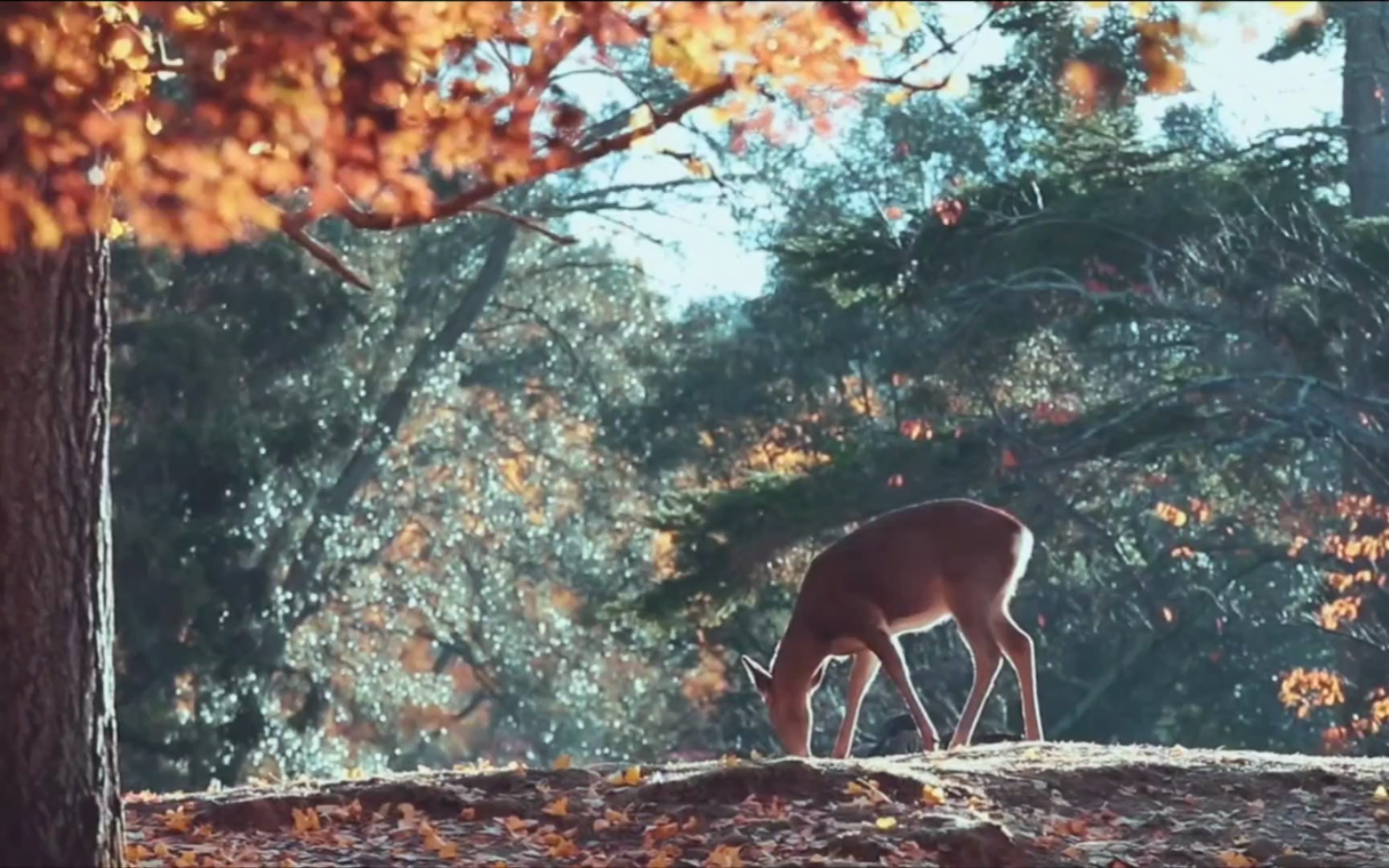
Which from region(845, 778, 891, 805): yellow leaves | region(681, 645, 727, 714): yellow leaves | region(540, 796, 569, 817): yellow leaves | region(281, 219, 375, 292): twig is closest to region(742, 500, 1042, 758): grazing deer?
region(845, 778, 891, 805): yellow leaves

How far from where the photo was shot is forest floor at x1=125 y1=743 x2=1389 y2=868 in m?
7.88

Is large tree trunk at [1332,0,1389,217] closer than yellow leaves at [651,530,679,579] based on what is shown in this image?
Yes

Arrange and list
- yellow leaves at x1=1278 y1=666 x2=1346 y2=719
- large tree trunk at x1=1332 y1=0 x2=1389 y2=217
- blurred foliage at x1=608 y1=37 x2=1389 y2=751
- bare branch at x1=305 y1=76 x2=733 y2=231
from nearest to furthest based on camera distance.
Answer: bare branch at x1=305 y1=76 x2=733 y2=231 → blurred foliage at x1=608 y1=37 x2=1389 y2=751 → yellow leaves at x1=1278 y1=666 x2=1346 y2=719 → large tree trunk at x1=1332 y1=0 x2=1389 y2=217

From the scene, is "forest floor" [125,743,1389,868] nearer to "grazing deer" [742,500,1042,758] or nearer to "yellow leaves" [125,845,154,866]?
"yellow leaves" [125,845,154,866]

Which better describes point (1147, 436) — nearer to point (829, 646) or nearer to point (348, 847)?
point (829, 646)

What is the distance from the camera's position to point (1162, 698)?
2877cm

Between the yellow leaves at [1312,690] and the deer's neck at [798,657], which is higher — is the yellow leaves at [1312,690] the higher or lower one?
the higher one

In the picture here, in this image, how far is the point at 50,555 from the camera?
22.3 feet

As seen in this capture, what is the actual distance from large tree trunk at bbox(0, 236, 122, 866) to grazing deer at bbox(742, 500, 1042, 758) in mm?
6961

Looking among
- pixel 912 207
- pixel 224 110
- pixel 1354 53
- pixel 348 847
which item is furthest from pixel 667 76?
pixel 224 110

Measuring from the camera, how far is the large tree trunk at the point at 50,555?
6781 millimetres

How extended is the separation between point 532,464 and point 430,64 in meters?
30.9

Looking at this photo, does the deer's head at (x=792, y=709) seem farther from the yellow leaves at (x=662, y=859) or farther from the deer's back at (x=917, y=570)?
the yellow leaves at (x=662, y=859)

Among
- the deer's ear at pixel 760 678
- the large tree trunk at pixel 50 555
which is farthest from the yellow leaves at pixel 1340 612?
the large tree trunk at pixel 50 555
